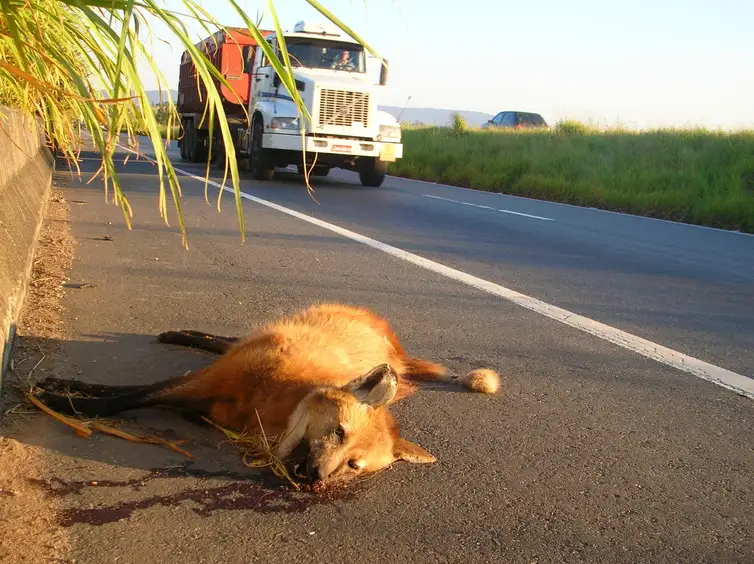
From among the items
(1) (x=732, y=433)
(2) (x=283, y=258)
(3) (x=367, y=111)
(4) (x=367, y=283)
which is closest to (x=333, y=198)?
(3) (x=367, y=111)

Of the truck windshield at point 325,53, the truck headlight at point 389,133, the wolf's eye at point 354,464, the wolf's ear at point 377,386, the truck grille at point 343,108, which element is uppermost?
the truck windshield at point 325,53

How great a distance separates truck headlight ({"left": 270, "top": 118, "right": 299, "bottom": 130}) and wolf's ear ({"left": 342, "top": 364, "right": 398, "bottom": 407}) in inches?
542

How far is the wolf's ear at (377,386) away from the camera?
7.95ft

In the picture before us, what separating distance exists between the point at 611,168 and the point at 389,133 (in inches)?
263

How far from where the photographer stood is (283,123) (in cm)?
1590

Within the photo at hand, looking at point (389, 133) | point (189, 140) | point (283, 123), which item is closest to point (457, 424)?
point (283, 123)

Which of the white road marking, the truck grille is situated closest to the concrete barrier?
the white road marking

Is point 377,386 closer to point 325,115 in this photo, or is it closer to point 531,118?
point 325,115

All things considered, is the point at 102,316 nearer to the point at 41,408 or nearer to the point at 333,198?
the point at 41,408

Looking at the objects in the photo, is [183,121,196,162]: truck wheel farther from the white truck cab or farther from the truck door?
the white truck cab

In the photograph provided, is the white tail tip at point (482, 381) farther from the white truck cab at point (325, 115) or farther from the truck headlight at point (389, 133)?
the truck headlight at point (389, 133)

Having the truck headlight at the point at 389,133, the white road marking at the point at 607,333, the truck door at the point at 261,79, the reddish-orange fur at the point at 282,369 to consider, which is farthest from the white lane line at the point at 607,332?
the truck door at the point at 261,79

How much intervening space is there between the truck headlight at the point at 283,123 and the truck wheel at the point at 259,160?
0.40 metres

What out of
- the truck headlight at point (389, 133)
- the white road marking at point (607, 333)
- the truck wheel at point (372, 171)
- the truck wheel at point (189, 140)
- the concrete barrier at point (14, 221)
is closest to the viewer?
the concrete barrier at point (14, 221)
